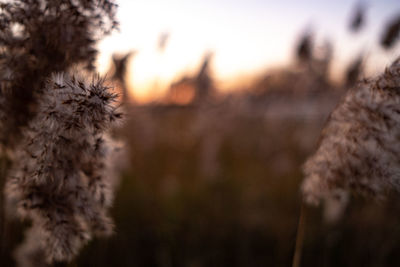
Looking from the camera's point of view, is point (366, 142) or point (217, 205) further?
point (217, 205)

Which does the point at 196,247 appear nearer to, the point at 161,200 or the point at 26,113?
the point at 161,200

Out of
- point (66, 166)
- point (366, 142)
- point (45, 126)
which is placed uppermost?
point (366, 142)

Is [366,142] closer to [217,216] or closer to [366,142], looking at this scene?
[366,142]

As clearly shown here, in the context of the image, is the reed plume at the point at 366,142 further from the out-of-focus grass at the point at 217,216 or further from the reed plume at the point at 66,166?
the reed plume at the point at 66,166

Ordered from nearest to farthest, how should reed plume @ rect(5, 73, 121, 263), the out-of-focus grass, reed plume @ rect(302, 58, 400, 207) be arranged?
reed plume @ rect(5, 73, 121, 263) → reed plume @ rect(302, 58, 400, 207) → the out-of-focus grass

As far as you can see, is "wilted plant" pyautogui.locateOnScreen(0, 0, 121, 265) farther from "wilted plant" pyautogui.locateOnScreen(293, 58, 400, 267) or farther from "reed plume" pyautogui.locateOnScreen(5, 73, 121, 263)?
"wilted plant" pyautogui.locateOnScreen(293, 58, 400, 267)

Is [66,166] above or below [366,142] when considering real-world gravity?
below

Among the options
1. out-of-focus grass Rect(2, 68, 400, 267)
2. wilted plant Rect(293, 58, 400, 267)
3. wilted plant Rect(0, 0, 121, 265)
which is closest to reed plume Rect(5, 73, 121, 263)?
wilted plant Rect(0, 0, 121, 265)

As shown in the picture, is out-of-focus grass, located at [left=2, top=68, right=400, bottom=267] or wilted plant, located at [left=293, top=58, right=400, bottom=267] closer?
wilted plant, located at [left=293, top=58, right=400, bottom=267]

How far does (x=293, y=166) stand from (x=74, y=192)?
6.49 meters

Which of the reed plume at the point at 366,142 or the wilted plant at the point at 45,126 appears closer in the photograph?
the wilted plant at the point at 45,126

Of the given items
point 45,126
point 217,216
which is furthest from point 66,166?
point 217,216

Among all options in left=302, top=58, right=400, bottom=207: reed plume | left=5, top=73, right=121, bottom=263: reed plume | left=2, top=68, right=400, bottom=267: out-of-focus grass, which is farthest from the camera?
left=2, top=68, right=400, bottom=267: out-of-focus grass

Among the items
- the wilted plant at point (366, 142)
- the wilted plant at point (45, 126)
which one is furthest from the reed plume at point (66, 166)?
the wilted plant at point (366, 142)
